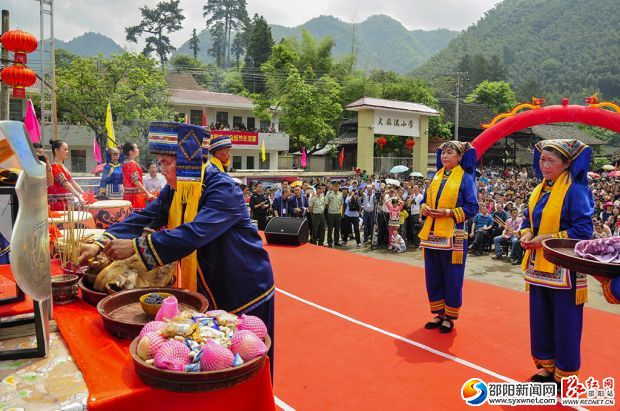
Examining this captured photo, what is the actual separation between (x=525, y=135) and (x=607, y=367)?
35.1 meters

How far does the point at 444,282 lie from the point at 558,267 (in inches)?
56.0

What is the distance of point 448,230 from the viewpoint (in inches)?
175

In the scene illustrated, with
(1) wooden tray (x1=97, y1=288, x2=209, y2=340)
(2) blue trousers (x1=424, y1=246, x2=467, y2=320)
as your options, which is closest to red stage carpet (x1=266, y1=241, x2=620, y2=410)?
(2) blue trousers (x1=424, y1=246, x2=467, y2=320)

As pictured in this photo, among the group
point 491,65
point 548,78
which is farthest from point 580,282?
point 548,78

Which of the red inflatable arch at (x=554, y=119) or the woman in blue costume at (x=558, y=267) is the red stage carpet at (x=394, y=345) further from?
the red inflatable arch at (x=554, y=119)

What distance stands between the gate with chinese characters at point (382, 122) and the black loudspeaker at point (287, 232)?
539 inches

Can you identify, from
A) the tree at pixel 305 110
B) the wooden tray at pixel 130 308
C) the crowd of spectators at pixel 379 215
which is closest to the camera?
the wooden tray at pixel 130 308

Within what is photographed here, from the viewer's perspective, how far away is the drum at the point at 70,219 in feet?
8.71

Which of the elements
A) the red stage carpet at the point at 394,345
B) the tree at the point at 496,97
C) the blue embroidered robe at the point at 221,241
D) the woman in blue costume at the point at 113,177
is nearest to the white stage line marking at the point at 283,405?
the red stage carpet at the point at 394,345

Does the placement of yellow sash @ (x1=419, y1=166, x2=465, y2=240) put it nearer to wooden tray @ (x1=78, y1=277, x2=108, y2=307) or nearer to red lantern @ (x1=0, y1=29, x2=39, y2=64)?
wooden tray @ (x1=78, y1=277, x2=108, y2=307)

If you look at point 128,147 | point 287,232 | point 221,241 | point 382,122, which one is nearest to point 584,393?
point 221,241

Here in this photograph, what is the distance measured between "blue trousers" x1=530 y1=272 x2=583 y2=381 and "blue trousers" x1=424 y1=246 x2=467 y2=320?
1029 millimetres

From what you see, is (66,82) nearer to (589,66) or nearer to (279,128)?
(279,128)

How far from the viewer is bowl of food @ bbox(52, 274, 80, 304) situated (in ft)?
7.20
